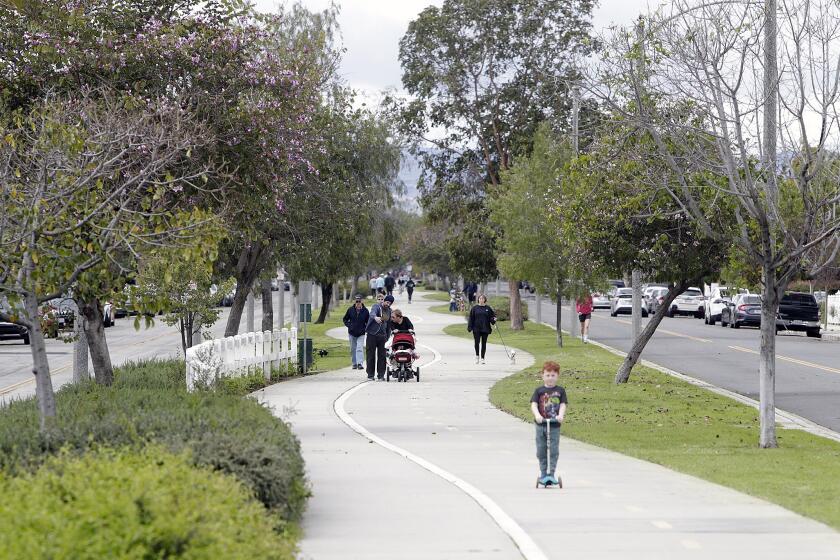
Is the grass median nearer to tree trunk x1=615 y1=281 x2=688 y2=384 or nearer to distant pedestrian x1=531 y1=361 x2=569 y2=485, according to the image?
tree trunk x1=615 y1=281 x2=688 y2=384

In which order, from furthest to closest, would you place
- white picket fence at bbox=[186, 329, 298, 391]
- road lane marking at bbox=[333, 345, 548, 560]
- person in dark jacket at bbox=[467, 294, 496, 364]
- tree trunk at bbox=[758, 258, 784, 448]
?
person in dark jacket at bbox=[467, 294, 496, 364] < white picket fence at bbox=[186, 329, 298, 391] < tree trunk at bbox=[758, 258, 784, 448] < road lane marking at bbox=[333, 345, 548, 560]

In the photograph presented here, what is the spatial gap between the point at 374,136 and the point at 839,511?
102 ft

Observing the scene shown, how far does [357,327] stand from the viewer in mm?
30516

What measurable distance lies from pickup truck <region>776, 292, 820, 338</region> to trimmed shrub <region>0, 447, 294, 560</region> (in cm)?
4356

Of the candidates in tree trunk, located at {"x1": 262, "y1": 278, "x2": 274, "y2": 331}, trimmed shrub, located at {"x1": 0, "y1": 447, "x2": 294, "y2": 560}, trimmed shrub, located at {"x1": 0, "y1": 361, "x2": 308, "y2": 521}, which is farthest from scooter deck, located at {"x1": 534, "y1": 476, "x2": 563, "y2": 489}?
tree trunk, located at {"x1": 262, "y1": 278, "x2": 274, "y2": 331}

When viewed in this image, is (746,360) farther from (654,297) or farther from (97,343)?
(654,297)

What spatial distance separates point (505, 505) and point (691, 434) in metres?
7.37

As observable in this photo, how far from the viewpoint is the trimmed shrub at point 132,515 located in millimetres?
6348

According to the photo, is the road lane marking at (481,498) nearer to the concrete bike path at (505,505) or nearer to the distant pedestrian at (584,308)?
the concrete bike path at (505,505)

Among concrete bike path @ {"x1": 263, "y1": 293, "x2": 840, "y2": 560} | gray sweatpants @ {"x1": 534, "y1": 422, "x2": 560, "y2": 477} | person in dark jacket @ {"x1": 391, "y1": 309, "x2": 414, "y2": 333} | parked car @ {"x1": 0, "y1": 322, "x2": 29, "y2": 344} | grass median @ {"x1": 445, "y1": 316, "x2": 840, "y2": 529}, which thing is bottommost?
grass median @ {"x1": 445, "y1": 316, "x2": 840, "y2": 529}

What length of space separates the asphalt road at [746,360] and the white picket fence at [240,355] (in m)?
8.83

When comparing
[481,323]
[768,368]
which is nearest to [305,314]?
[481,323]

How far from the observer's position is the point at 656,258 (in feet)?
76.0

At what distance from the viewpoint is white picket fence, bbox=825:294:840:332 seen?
5441cm
